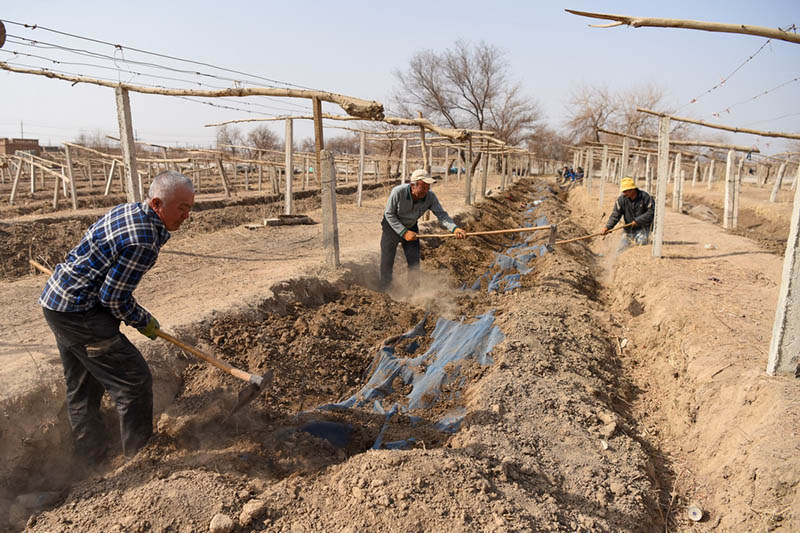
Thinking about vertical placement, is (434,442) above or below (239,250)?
below

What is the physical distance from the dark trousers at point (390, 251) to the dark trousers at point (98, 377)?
4237 millimetres

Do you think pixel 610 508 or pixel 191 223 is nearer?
pixel 610 508

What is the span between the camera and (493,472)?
3078mm

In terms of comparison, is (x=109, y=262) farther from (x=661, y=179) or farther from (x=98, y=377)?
(x=661, y=179)

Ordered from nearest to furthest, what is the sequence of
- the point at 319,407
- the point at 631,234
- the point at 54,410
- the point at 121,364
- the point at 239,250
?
the point at 121,364
the point at 54,410
the point at 319,407
the point at 239,250
the point at 631,234

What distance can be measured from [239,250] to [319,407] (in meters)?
5.83

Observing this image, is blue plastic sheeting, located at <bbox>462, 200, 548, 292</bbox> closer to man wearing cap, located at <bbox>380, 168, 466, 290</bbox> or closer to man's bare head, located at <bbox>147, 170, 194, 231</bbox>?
man wearing cap, located at <bbox>380, 168, 466, 290</bbox>

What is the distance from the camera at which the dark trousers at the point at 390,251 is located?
7.03 meters

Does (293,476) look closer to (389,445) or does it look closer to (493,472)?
(389,445)

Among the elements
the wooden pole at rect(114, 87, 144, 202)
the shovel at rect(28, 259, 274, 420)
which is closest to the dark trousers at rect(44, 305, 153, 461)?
the shovel at rect(28, 259, 274, 420)

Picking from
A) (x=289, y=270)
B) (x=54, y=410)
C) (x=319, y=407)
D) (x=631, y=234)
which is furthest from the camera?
(x=631, y=234)

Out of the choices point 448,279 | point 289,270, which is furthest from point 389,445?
point 448,279

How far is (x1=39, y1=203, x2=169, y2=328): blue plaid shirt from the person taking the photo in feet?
9.25

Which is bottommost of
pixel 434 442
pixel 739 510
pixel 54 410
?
pixel 739 510
